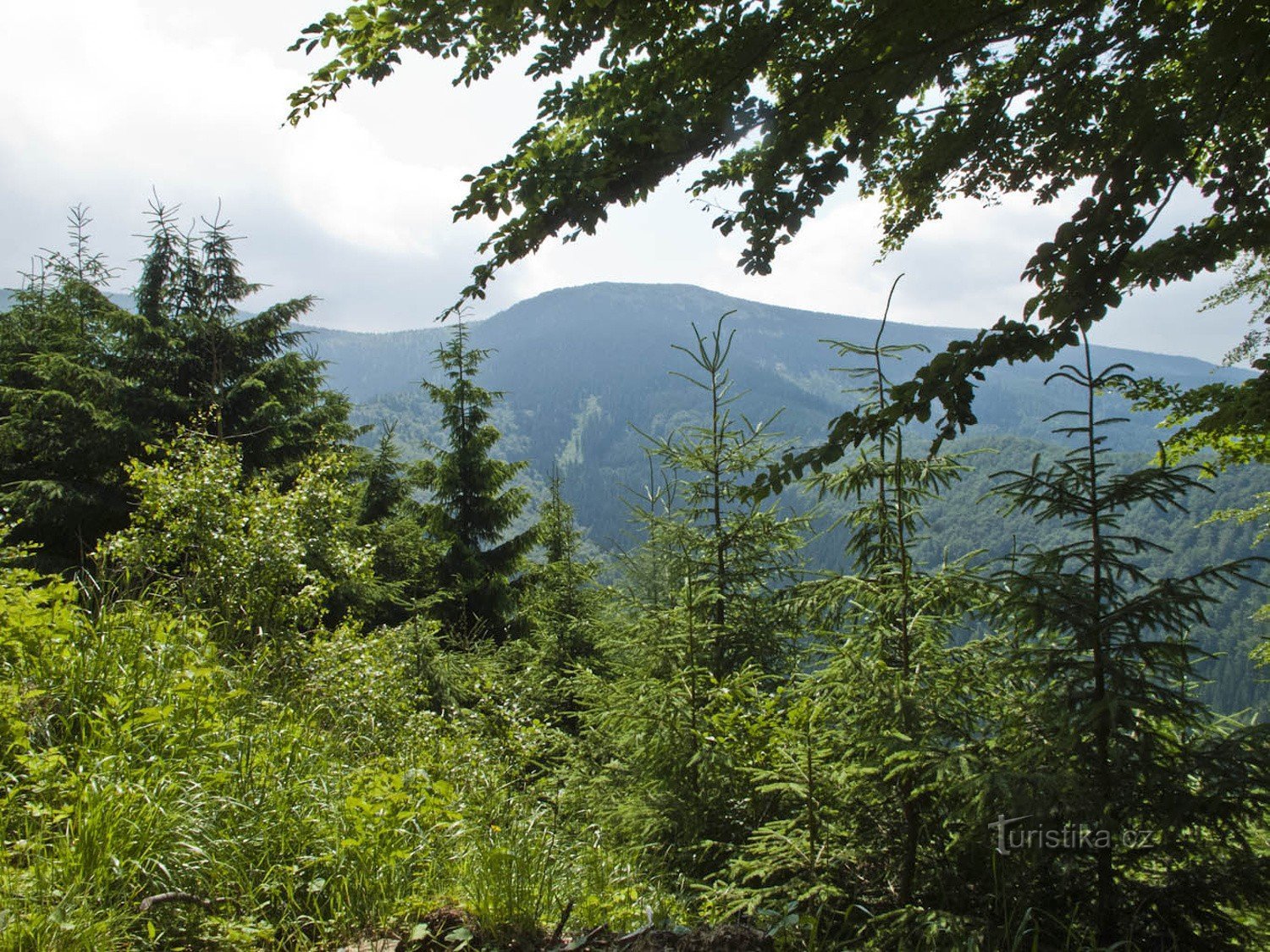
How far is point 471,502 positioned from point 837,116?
18640mm

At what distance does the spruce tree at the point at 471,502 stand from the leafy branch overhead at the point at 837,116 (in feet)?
55.5

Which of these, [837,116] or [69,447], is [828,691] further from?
[69,447]

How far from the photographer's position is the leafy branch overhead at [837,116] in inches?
93.6

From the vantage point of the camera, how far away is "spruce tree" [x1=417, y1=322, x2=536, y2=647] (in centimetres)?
1953

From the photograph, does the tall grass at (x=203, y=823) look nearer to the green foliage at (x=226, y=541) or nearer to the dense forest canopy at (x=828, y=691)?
the dense forest canopy at (x=828, y=691)

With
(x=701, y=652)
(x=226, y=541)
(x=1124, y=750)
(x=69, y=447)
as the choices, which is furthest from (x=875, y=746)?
(x=69, y=447)

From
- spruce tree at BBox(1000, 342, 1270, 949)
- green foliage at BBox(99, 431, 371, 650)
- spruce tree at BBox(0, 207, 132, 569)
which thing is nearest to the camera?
spruce tree at BBox(1000, 342, 1270, 949)

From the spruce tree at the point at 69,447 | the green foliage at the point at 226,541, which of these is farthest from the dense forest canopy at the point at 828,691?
the spruce tree at the point at 69,447

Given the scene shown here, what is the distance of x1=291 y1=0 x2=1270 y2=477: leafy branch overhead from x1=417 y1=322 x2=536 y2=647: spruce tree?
16927mm

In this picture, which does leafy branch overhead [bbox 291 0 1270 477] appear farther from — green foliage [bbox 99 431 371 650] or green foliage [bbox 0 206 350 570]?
green foliage [bbox 0 206 350 570]

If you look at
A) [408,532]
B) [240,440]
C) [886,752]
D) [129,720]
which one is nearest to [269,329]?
[240,440]

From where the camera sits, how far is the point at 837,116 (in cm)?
270

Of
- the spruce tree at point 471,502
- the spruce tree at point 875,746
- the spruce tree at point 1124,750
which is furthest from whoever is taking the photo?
the spruce tree at point 471,502

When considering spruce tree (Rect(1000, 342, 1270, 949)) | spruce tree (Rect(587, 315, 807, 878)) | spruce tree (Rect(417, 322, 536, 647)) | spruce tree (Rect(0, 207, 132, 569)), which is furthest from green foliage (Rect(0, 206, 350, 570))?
spruce tree (Rect(1000, 342, 1270, 949))
